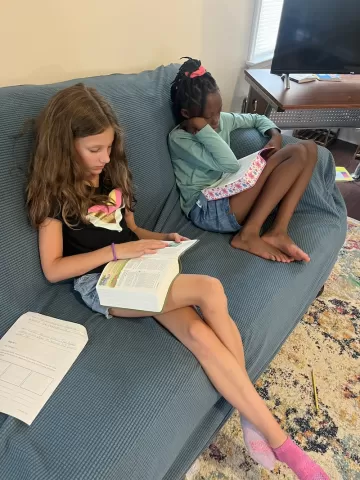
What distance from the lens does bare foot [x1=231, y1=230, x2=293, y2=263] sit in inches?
53.2

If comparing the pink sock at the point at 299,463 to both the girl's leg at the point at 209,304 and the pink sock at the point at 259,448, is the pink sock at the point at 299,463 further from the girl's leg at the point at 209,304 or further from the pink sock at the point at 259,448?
the girl's leg at the point at 209,304

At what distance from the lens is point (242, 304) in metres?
1.19

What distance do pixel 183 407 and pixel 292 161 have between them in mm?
1012

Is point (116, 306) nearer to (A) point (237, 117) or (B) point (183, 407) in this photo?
(B) point (183, 407)

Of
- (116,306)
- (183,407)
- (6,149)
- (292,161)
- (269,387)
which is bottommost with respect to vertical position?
(269,387)

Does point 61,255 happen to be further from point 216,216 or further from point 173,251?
point 216,216

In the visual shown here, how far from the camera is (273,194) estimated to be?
1.47 meters

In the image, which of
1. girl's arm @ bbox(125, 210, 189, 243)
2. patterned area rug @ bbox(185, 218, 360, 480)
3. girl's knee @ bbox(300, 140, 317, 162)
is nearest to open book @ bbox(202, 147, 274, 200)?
girl's knee @ bbox(300, 140, 317, 162)

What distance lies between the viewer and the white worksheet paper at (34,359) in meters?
0.91

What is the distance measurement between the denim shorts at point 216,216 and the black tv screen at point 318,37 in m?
0.96

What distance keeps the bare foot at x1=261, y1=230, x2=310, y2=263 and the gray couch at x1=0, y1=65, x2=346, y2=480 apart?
0.04 m

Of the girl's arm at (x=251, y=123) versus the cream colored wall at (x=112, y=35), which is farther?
the girl's arm at (x=251, y=123)

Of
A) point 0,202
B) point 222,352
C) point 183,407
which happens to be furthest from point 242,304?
point 0,202

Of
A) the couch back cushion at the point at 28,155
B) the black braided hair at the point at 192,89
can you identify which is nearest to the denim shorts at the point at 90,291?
the couch back cushion at the point at 28,155
